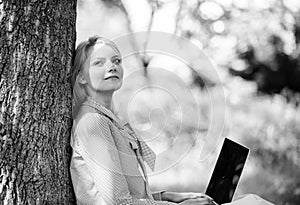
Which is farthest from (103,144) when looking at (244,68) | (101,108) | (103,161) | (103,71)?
(244,68)

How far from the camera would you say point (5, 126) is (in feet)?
5.48

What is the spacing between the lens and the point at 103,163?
5.67 ft

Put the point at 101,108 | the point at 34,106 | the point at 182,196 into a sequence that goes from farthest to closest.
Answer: the point at 182,196, the point at 101,108, the point at 34,106

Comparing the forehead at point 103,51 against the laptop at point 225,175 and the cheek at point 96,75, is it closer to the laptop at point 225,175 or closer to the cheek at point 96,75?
the cheek at point 96,75

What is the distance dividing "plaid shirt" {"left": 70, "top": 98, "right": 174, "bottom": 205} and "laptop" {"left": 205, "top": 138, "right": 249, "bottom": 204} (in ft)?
0.93

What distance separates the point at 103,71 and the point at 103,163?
0.34 meters

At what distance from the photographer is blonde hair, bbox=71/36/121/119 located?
6.25ft

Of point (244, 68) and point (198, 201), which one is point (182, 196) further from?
point (244, 68)

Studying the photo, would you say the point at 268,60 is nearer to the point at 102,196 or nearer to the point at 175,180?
the point at 175,180

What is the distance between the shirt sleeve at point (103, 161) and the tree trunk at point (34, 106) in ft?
0.22

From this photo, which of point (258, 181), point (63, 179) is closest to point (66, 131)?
point (63, 179)

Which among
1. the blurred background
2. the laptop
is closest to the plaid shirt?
the laptop

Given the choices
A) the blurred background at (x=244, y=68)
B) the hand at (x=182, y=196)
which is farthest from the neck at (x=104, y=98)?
the blurred background at (x=244, y=68)

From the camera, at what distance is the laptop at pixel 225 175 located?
2.08 m
